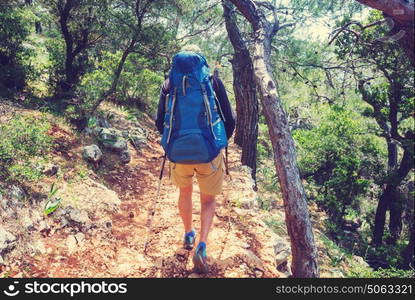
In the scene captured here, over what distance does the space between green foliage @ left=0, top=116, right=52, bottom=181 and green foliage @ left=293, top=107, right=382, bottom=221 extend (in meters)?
8.83

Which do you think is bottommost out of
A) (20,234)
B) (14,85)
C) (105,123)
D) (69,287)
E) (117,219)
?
(69,287)

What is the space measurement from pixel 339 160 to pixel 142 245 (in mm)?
8726

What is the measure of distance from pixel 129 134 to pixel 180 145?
17.7ft

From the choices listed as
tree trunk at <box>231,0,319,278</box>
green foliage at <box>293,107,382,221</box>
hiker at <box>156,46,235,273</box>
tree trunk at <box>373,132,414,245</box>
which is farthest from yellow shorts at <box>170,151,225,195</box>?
tree trunk at <box>373,132,414,245</box>

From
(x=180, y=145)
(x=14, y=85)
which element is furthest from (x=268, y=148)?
(x=180, y=145)

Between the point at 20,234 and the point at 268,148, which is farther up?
the point at 268,148

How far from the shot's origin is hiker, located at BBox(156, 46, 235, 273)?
8.87 ft

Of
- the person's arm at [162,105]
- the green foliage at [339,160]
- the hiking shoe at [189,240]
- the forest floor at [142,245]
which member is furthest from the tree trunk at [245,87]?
the green foliage at [339,160]

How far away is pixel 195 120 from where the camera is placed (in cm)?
270

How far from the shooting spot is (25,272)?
2.83 metres

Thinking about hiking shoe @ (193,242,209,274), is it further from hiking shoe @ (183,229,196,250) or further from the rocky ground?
hiking shoe @ (183,229,196,250)

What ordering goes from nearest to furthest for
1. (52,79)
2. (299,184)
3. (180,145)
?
→ 1. (180,145)
2. (299,184)
3. (52,79)

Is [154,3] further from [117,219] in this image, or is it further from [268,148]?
[268,148]

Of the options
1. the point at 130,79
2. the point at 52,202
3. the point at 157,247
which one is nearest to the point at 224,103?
the point at 157,247
